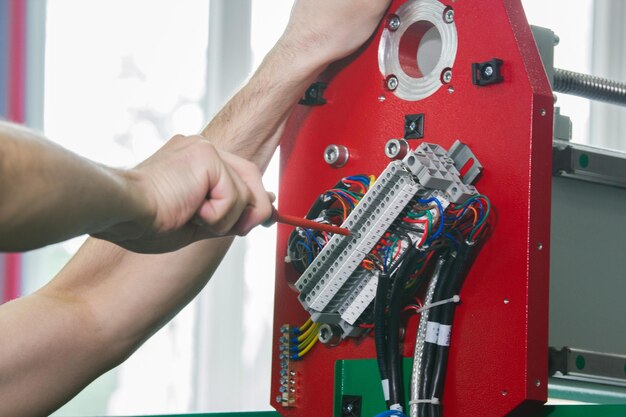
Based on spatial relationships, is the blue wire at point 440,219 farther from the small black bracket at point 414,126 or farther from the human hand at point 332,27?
the human hand at point 332,27

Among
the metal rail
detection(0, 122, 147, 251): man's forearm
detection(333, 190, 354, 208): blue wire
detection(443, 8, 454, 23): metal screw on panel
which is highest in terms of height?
detection(443, 8, 454, 23): metal screw on panel

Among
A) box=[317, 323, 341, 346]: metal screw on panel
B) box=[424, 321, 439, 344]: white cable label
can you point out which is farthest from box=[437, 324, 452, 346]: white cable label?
box=[317, 323, 341, 346]: metal screw on panel

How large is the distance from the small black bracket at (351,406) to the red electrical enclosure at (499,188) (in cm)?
7

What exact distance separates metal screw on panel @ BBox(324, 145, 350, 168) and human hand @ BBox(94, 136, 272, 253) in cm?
53

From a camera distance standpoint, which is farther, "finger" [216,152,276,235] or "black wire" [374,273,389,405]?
"black wire" [374,273,389,405]

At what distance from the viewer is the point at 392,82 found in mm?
1506

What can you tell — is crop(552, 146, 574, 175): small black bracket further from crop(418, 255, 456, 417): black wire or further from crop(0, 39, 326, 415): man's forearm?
crop(0, 39, 326, 415): man's forearm

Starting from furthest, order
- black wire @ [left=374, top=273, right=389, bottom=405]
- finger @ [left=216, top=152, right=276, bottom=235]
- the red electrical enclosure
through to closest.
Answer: black wire @ [left=374, top=273, right=389, bottom=405] → the red electrical enclosure → finger @ [left=216, top=152, right=276, bottom=235]

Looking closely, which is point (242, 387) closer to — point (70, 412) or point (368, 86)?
point (70, 412)

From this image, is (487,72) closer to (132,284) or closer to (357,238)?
(357,238)

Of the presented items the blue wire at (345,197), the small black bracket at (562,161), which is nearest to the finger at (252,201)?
the blue wire at (345,197)

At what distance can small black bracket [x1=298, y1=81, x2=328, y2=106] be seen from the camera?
163cm

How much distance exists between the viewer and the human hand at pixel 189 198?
94 cm

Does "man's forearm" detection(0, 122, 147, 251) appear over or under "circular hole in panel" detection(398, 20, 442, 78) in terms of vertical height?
under
